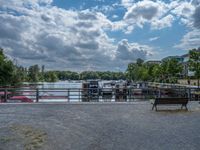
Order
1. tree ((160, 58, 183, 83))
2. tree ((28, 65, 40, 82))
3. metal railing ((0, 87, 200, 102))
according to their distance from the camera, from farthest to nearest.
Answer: tree ((28, 65, 40, 82)) < tree ((160, 58, 183, 83)) < metal railing ((0, 87, 200, 102))

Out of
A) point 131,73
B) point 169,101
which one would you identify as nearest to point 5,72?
point 169,101

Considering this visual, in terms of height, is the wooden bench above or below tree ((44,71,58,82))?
below

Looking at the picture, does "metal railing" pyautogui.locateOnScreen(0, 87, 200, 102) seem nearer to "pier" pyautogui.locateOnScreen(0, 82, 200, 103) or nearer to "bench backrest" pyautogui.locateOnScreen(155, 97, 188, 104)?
"pier" pyautogui.locateOnScreen(0, 82, 200, 103)

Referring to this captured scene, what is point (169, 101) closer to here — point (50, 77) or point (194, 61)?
point (194, 61)

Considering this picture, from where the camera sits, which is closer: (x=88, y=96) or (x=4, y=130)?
(x=4, y=130)

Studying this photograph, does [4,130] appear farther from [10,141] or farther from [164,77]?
[164,77]

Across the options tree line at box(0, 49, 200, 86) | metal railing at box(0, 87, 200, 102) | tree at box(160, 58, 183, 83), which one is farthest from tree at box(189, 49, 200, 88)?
tree at box(160, 58, 183, 83)

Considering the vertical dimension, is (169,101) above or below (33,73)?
below

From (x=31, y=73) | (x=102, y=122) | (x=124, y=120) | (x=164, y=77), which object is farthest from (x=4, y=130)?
(x=31, y=73)

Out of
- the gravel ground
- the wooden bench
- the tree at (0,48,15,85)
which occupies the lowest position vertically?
the gravel ground

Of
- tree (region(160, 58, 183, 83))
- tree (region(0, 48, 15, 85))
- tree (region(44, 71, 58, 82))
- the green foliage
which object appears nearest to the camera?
the green foliage

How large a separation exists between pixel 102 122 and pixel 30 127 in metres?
3.01

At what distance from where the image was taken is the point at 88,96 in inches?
936

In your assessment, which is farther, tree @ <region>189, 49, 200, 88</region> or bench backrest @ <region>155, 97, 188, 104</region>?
tree @ <region>189, 49, 200, 88</region>
